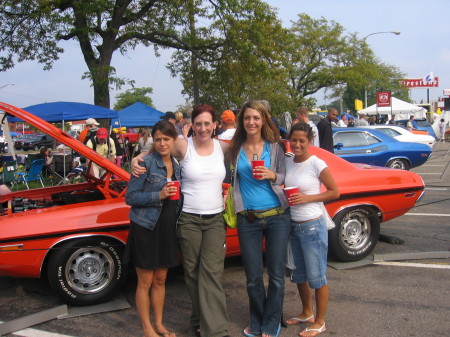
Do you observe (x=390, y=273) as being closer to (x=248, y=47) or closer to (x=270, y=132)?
(x=270, y=132)

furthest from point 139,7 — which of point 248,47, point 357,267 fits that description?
Answer: point 357,267

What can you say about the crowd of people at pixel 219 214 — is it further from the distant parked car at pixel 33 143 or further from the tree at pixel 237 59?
the distant parked car at pixel 33 143

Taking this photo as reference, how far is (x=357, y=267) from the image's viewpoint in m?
4.88

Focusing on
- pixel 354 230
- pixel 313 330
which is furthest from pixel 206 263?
pixel 354 230

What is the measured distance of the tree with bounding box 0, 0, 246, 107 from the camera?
1398 centimetres

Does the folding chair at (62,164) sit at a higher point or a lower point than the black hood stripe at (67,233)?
higher

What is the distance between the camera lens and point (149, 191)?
312cm

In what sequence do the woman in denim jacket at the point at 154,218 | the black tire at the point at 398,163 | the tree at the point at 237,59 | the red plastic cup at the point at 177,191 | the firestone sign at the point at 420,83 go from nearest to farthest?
1. the red plastic cup at the point at 177,191
2. the woman in denim jacket at the point at 154,218
3. the black tire at the point at 398,163
4. the tree at the point at 237,59
5. the firestone sign at the point at 420,83

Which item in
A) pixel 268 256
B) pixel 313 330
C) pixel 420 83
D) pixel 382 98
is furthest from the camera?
pixel 420 83

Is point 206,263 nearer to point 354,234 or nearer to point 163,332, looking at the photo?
point 163,332

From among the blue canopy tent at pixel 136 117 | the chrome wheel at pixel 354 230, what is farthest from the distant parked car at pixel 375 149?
the blue canopy tent at pixel 136 117

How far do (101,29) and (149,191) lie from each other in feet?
43.5

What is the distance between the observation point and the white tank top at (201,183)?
3129mm

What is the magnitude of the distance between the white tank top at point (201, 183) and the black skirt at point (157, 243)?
14 cm
